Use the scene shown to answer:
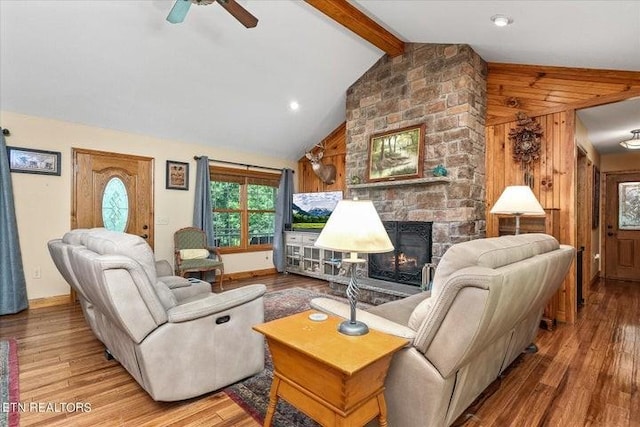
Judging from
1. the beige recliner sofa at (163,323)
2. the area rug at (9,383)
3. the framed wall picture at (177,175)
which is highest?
the framed wall picture at (177,175)

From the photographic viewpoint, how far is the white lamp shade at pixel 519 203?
10.2ft

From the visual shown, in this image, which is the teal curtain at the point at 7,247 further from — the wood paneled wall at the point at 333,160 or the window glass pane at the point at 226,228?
the wood paneled wall at the point at 333,160

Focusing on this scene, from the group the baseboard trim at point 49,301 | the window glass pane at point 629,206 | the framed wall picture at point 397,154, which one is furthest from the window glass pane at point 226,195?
the window glass pane at point 629,206

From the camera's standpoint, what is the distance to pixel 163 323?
1950 mm


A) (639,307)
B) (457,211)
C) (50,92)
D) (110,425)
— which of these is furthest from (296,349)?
(639,307)

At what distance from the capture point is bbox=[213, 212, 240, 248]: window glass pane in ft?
19.5

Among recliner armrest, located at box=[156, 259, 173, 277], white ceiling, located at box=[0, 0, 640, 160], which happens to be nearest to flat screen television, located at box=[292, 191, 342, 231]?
white ceiling, located at box=[0, 0, 640, 160]

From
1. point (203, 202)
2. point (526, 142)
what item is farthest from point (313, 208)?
point (526, 142)

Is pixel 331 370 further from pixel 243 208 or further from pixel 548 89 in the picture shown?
pixel 243 208

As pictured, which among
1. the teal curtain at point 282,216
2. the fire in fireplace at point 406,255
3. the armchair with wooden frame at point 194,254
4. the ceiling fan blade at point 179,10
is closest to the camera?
the ceiling fan blade at point 179,10

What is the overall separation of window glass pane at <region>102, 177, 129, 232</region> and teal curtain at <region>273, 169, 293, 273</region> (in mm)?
2655

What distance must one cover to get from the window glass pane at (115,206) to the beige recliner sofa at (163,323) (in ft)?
8.45

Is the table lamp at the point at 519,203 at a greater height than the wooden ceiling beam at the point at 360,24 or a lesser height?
lesser

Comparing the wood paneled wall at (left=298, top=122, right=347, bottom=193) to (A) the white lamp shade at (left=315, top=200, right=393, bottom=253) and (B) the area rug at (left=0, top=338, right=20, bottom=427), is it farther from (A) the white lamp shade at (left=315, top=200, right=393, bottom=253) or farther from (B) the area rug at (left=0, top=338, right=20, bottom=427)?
(B) the area rug at (left=0, top=338, right=20, bottom=427)
